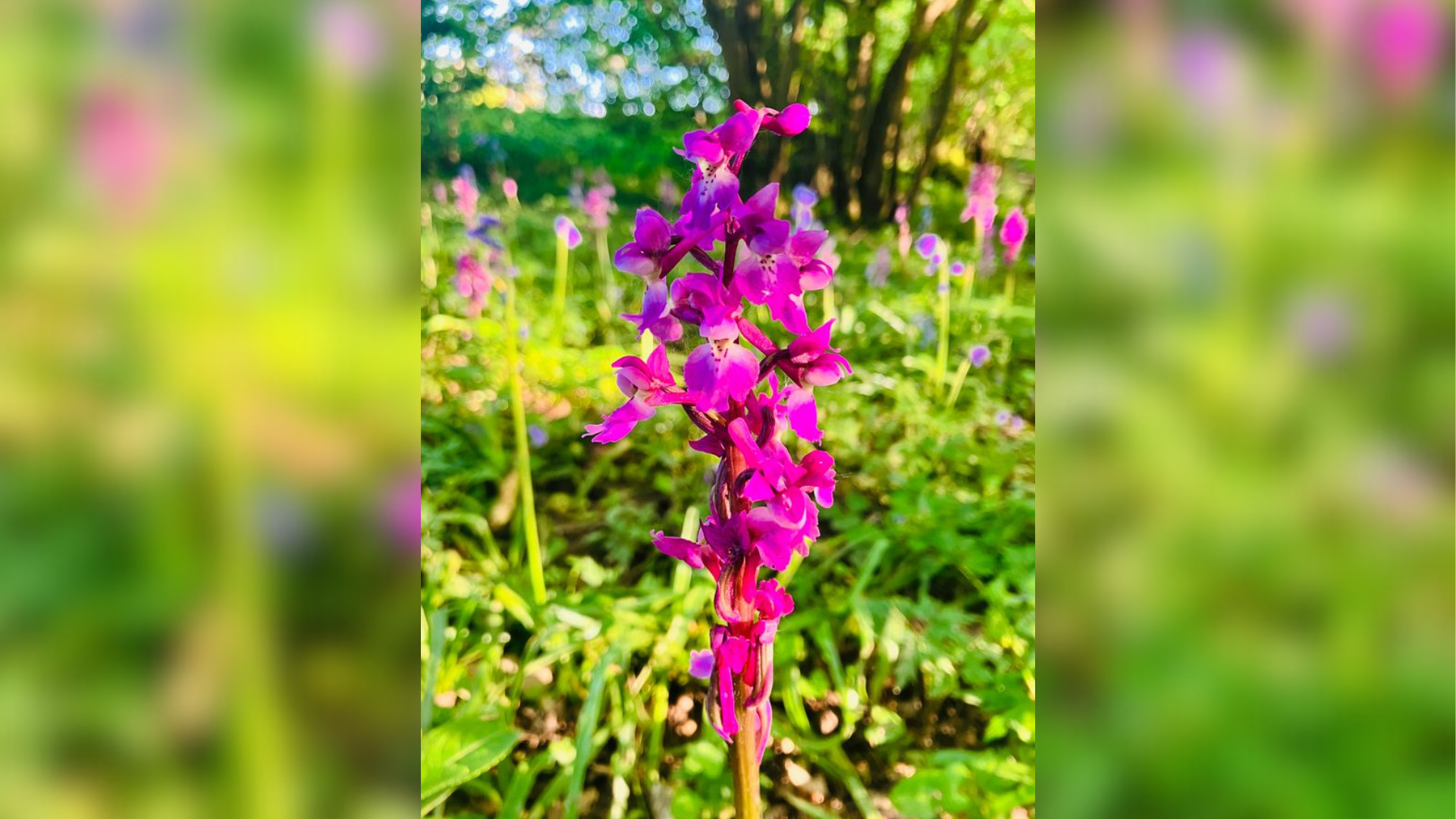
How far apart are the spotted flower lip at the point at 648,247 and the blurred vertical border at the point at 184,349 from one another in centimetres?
22

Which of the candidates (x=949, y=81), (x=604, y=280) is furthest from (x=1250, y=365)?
(x=949, y=81)

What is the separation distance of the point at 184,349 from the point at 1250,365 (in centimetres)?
63

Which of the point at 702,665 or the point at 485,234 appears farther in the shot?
the point at 485,234

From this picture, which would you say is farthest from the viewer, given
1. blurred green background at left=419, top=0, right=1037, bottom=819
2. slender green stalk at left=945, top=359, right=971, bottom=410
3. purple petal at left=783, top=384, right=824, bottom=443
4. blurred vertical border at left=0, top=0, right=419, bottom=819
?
slender green stalk at left=945, top=359, right=971, bottom=410

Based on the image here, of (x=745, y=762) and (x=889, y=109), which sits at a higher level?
(x=889, y=109)

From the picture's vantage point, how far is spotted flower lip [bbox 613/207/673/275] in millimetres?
653

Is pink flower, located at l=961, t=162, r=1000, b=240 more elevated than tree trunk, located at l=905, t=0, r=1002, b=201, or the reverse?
tree trunk, located at l=905, t=0, r=1002, b=201

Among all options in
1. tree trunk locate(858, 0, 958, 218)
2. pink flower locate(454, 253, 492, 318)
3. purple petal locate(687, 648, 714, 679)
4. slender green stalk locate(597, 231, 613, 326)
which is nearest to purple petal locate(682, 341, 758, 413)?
purple petal locate(687, 648, 714, 679)

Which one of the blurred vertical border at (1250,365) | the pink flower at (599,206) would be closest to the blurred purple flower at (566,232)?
the pink flower at (599,206)

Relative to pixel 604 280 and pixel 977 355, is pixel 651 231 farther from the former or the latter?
pixel 604 280

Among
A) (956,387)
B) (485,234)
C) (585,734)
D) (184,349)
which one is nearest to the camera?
(184,349)

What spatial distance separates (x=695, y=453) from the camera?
2.08m

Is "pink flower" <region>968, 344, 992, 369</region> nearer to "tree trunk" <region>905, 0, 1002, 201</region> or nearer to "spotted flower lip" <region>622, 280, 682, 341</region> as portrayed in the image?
"tree trunk" <region>905, 0, 1002, 201</region>

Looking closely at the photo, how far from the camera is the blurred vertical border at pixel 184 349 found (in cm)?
44
